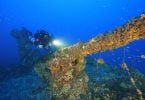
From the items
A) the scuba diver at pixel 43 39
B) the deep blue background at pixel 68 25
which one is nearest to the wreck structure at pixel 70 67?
the deep blue background at pixel 68 25

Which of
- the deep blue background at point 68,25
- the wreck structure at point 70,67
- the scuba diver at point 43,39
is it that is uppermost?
the deep blue background at point 68,25

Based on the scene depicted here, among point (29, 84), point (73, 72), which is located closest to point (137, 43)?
point (29, 84)

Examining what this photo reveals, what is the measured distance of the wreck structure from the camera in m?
5.11

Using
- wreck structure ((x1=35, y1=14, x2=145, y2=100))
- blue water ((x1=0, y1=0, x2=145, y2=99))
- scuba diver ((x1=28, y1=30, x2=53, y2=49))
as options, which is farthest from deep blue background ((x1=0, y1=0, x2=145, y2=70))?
scuba diver ((x1=28, y1=30, x2=53, y2=49))

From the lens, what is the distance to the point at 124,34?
15.2ft

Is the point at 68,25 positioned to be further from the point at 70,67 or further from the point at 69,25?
the point at 70,67

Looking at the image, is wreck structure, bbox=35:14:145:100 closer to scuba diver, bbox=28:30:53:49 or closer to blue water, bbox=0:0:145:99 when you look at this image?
blue water, bbox=0:0:145:99

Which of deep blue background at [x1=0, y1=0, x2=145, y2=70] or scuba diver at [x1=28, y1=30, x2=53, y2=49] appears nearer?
scuba diver at [x1=28, y1=30, x2=53, y2=49]

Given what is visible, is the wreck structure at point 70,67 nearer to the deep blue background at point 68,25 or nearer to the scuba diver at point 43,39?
the deep blue background at point 68,25

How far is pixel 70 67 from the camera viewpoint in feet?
19.2

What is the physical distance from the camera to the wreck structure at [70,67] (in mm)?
5113

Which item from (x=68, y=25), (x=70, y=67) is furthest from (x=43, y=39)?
(x=68, y=25)

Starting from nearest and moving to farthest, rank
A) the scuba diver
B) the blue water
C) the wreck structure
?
the wreck structure
the scuba diver
the blue water

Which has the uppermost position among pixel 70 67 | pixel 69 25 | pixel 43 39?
pixel 69 25
